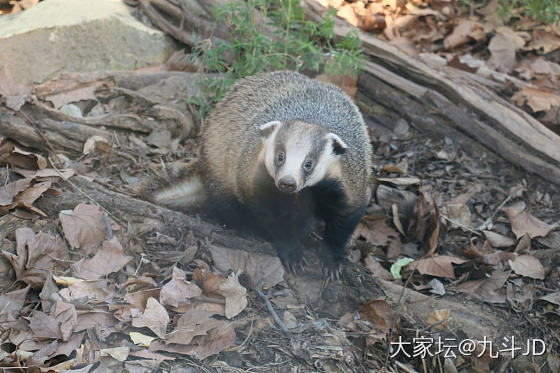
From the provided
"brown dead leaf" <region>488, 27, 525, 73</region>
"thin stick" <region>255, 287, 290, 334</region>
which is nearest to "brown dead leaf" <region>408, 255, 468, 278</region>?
"thin stick" <region>255, 287, 290, 334</region>

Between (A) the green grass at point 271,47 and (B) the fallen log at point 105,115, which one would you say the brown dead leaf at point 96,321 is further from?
(A) the green grass at point 271,47

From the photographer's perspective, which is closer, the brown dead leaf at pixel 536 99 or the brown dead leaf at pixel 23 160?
the brown dead leaf at pixel 23 160

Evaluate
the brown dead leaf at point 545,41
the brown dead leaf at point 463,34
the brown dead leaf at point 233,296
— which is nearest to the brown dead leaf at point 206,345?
the brown dead leaf at point 233,296

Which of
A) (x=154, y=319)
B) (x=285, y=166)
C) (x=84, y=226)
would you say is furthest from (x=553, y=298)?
(x=84, y=226)

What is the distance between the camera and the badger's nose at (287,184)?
333cm

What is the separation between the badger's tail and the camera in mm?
4363

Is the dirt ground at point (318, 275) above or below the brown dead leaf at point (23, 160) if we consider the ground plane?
below

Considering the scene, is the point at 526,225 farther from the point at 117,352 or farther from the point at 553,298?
the point at 117,352

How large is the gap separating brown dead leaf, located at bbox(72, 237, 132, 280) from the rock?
2.19 metres

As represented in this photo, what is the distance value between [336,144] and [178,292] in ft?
4.22

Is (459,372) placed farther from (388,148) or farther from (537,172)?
(388,148)

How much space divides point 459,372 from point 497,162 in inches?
80.9

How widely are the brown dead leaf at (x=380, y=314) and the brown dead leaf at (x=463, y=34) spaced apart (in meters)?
3.79

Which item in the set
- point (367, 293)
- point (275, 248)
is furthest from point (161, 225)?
point (367, 293)
